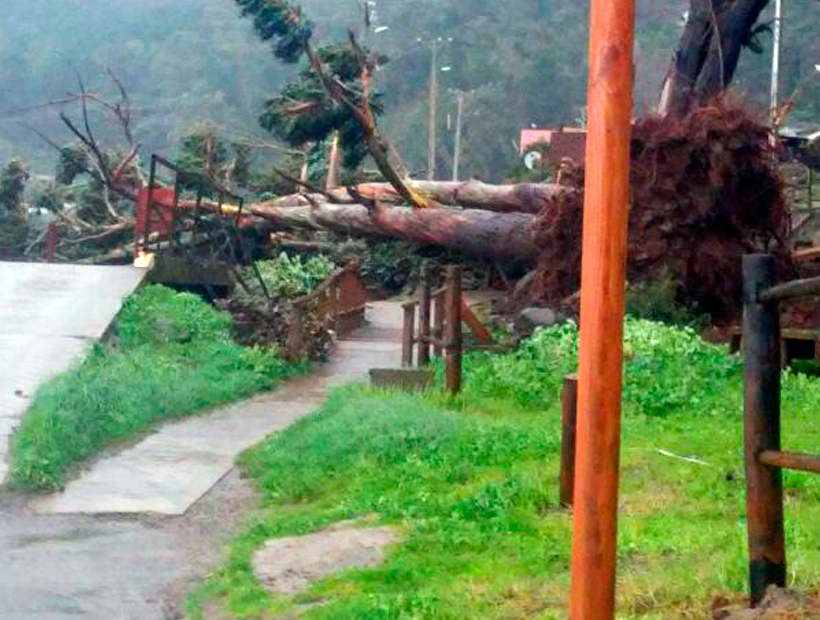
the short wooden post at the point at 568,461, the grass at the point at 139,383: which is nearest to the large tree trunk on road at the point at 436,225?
the grass at the point at 139,383

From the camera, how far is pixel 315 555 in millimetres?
8047

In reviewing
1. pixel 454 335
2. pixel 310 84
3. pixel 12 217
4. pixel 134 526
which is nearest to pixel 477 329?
pixel 454 335

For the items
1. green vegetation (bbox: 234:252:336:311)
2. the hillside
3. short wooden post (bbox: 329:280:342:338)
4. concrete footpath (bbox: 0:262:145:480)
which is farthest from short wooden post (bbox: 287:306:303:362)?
the hillside

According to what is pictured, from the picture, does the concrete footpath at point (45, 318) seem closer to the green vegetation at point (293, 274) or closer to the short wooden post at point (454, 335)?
the green vegetation at point (293, 274)

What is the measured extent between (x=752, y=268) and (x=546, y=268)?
1135cm

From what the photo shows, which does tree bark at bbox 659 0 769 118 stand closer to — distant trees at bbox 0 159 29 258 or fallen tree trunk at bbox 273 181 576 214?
fallen tree trunk at bbox 273 181 576 214

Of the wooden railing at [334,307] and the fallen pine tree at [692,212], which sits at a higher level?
the fallen pine tree at [692,212]

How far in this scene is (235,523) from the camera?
32.2ft

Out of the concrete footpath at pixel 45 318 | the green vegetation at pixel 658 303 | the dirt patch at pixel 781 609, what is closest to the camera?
the dirt patch at pixel 781 609

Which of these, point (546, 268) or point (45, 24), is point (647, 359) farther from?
point (45, 24)

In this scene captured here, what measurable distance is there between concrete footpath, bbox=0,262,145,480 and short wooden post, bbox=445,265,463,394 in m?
3.41

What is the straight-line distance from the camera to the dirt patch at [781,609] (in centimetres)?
516

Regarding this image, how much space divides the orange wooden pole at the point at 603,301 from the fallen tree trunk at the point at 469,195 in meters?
12.0

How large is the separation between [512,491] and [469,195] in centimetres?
1284
